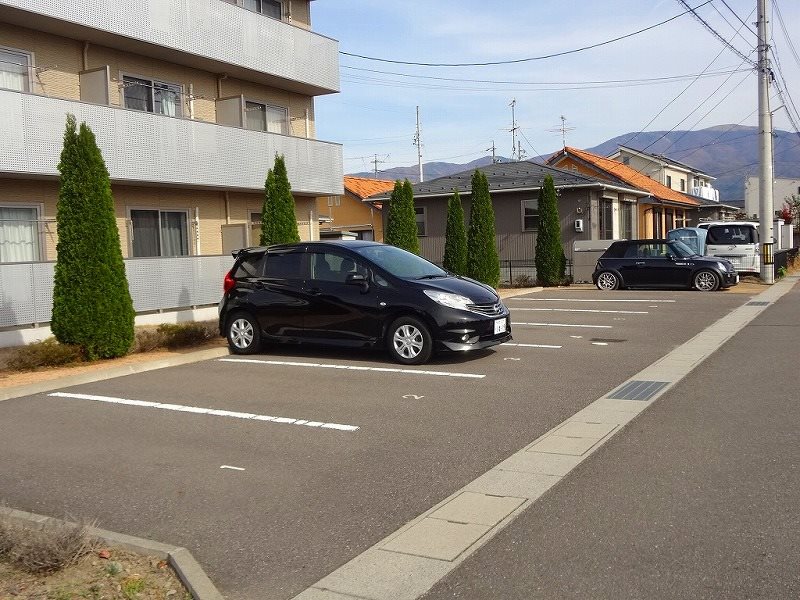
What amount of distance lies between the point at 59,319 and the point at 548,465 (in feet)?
26.9

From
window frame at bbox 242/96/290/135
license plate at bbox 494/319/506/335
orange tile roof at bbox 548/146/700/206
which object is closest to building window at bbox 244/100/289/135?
window frame at bbox 242/96/290/135

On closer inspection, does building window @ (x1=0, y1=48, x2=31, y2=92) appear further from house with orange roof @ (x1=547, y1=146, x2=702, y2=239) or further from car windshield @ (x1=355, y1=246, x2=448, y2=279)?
house with orange roof @ (x1=547, y1=146, x2=702, y2=239)

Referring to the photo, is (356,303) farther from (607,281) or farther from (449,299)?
(607,281)

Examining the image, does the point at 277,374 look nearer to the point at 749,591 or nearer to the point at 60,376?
the point at 60,376

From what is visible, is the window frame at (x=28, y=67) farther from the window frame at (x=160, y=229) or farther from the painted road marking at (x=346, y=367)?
the painted road marking at (x=346, y=367)

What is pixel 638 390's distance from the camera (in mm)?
8453

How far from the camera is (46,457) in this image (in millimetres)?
6484

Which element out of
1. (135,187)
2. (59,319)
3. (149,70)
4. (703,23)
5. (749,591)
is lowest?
(749,591)

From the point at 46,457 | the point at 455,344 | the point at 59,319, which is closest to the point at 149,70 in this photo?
the point at 59,319

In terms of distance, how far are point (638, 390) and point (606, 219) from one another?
25.0 m

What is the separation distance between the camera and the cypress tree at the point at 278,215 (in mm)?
15312

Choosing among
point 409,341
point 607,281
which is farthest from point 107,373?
point 607,281

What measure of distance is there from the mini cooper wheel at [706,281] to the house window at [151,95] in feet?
46.1

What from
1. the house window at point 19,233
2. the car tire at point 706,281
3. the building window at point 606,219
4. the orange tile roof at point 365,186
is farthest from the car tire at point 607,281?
the orange tile roof at point 365,186
